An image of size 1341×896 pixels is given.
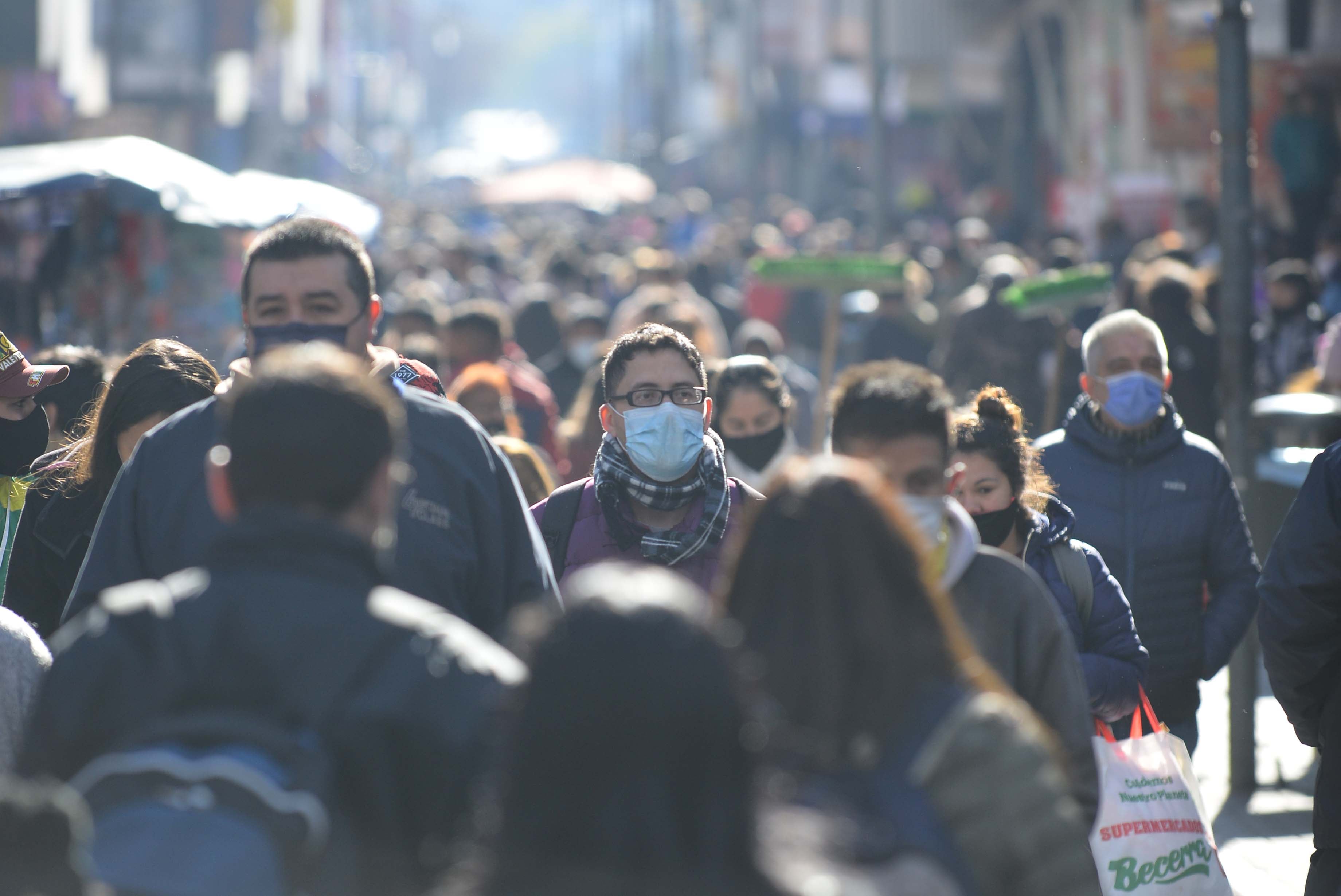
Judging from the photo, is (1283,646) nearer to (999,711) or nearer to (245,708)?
(999,711)

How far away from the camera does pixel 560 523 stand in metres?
5.07

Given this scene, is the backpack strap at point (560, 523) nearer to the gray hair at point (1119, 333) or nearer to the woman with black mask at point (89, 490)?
the woman with black mask at point (89, 490)

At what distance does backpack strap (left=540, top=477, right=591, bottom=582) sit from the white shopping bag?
1.51 metres

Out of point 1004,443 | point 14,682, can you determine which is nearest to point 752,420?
point 1004,443

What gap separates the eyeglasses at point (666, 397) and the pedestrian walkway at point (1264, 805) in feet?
7.53

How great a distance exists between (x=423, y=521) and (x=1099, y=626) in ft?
6.05

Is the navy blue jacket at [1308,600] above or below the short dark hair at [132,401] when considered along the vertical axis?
below

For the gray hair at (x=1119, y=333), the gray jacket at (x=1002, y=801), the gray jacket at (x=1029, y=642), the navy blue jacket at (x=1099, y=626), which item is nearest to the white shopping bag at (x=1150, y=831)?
the navy blue jacket at (x=1099, y=626)

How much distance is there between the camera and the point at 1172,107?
18.5 meters

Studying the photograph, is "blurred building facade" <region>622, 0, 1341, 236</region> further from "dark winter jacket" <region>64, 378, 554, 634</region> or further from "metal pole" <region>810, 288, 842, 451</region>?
"dark winter jacket" <region>64, 378, 554, 634</region>

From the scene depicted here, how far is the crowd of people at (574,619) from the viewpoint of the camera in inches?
79.0

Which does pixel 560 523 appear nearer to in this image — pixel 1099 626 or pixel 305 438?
pixel 1099 626

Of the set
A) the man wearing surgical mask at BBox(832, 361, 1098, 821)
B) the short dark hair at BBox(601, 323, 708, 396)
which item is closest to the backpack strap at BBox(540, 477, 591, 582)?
the short dark hair at BBox(601, 323, 708, 396)

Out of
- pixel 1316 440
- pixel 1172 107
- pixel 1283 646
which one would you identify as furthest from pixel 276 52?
pixel 1283 646
